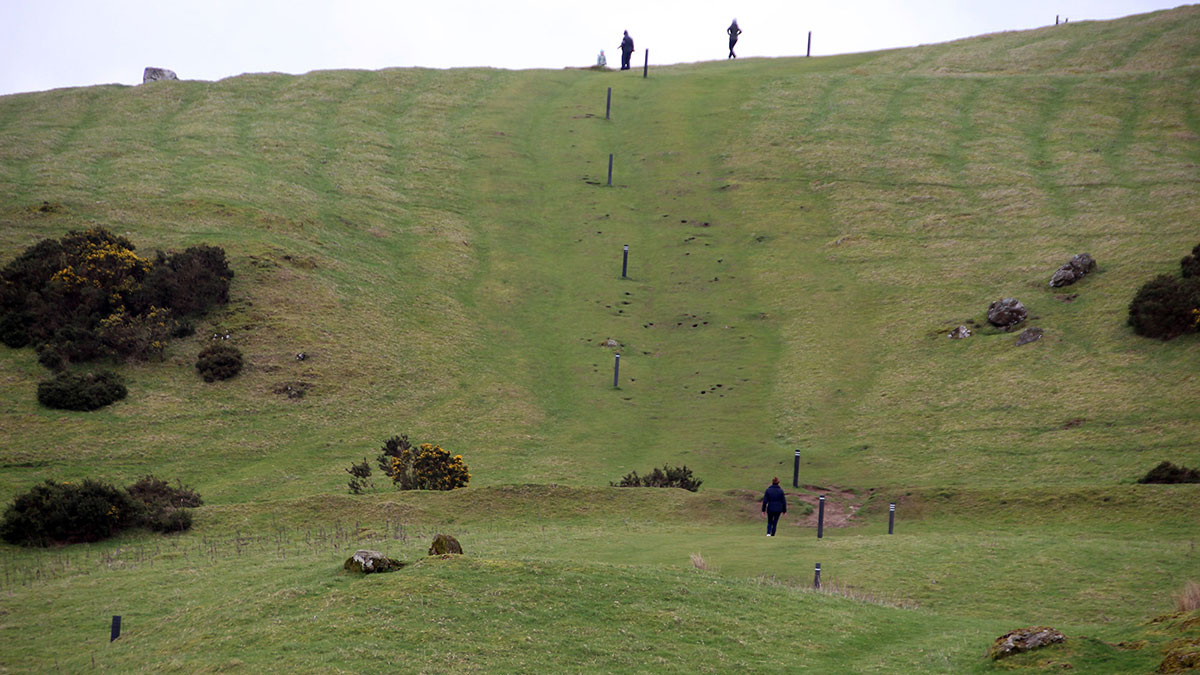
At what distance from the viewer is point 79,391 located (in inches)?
1417

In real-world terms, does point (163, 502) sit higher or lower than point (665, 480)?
lower

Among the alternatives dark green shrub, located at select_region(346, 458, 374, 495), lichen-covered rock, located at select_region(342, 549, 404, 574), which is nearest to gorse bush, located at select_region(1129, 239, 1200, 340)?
dark green shrub, located at select_region(346, 458, 374, 495)

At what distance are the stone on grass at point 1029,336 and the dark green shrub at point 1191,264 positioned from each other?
6186mm

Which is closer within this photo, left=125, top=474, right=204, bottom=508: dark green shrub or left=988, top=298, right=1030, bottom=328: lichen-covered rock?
left=125, top=474, right=204, bottom=508: dark green shrub

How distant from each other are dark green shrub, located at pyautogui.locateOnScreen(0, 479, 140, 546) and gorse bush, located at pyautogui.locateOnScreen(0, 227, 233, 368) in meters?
14.0

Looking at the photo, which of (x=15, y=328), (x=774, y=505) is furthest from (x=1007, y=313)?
(x=15, y=328)

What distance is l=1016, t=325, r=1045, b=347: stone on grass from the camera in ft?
131

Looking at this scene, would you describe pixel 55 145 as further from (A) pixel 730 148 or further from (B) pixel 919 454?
(B) pixel 919 454

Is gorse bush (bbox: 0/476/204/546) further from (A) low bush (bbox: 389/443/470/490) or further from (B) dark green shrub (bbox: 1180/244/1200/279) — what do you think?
(B) dark green shrub (bbox: 1180/244/1200/279)

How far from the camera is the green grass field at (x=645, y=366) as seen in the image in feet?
57.2

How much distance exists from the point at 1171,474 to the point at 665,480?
1515cm

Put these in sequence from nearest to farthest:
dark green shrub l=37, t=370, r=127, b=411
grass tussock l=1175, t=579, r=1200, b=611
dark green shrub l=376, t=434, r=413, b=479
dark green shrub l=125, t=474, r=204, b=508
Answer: grass tussock l=1175, t=579, r=1200, b=611 → dark green shrub l=125, t=474, r=204, b=508 → dark green shrub l=376, t=434, r=413, b=479 → dark green shrub l=37, t=370, r=127, b=411

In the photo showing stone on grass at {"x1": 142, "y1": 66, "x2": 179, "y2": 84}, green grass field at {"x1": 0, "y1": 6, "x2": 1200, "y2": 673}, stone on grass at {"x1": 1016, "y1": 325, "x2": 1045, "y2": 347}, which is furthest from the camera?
stone on grass at {"x1": 142, "y1": 66, "x2": 179, "y2": 84}

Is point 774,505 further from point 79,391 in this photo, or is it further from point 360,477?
point 79,391
